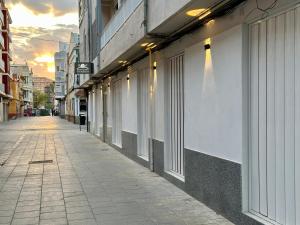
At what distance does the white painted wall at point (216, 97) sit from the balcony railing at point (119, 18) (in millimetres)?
3314

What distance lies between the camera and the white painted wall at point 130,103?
14261 mm

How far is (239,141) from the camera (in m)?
6.49

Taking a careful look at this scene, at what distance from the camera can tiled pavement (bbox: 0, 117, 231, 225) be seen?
7.07 metres

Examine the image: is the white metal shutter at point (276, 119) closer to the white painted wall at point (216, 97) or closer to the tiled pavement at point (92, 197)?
the white painted wall at point (216, 97)

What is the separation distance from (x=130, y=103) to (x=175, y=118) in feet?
16.2

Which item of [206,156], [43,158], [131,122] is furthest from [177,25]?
[43,158]

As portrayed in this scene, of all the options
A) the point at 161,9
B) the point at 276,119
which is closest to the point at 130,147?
the point at 161,9

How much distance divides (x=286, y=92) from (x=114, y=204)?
3948 mm

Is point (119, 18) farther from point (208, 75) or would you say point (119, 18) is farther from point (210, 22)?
point (208, 75)

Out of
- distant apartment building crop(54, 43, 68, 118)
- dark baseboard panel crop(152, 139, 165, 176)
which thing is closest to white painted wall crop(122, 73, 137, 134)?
dark baseboard panel crop(152, 139, 165, 176)

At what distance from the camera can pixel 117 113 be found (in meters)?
18.4

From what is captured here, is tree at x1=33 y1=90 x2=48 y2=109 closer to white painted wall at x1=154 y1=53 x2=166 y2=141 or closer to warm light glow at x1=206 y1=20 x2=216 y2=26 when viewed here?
white painted wall at x1=154 y1=53 x2=166 y2=141

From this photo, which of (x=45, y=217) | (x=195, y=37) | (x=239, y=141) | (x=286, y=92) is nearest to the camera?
(x=286, y=92)

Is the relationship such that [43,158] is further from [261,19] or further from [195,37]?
[261,19]
